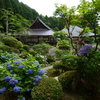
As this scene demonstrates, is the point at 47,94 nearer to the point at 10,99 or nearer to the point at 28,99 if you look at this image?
the point at 28,99

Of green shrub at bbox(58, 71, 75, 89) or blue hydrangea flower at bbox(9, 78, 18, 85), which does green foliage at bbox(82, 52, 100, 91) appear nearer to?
green shrub at bbox(58, 71, 75, 89)

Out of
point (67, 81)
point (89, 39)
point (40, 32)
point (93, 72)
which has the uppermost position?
point (40, 32)

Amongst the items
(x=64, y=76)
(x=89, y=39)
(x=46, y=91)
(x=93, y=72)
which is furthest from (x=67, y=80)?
(x=89, y=39)

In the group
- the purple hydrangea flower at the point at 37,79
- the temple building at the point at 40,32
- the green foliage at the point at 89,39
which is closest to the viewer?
the purple hydrangea flower at the point at 37,79

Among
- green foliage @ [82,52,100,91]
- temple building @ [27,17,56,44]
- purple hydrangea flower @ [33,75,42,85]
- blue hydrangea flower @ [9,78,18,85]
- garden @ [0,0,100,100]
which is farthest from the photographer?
temple building @ [27,17,56,44]

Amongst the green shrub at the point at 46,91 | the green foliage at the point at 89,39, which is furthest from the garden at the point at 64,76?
the green foliage at the point at 89,39

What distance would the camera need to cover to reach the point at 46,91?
207cm

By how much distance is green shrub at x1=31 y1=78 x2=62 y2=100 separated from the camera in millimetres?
1998

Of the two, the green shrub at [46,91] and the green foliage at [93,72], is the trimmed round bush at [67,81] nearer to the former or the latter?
the green foliage at [93,72]

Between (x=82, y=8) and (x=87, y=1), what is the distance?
0.19m

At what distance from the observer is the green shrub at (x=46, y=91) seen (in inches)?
78.7

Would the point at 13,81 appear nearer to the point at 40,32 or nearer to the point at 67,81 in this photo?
the point at 67,81

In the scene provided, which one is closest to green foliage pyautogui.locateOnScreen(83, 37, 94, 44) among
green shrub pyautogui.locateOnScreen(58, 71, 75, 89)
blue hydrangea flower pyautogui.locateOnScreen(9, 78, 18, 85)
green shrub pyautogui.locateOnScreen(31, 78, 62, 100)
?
green shrub pyautogui.locateOnScreen(58, 71, 75, 89)

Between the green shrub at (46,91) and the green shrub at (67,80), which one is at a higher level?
the green shrub at (46,91)
